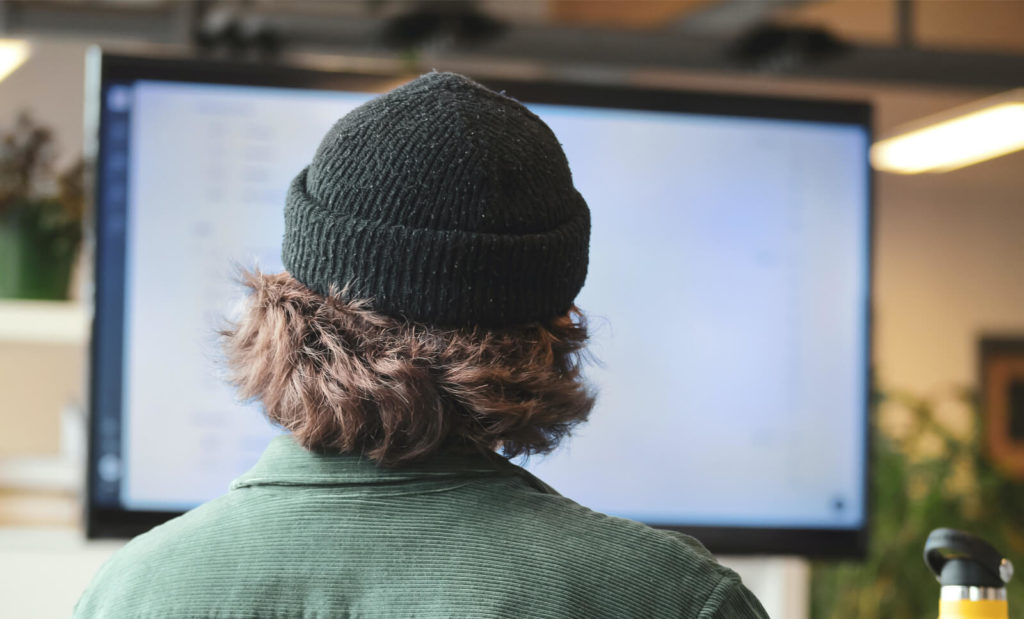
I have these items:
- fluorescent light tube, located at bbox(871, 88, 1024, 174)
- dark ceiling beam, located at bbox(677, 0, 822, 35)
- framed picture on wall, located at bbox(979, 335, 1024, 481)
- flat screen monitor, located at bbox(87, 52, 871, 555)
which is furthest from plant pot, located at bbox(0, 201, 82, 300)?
framed picture on wall, located at bbox(979, 335, 1024, 481)

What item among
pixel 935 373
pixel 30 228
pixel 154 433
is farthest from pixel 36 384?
pixel 935 373

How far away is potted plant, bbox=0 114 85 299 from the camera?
5.66ft

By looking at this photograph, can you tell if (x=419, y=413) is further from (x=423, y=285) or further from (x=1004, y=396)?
(x=1004, y=396)

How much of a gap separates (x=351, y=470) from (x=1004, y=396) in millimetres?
5507

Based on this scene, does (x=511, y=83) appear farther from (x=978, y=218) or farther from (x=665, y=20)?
(x=978, y=218)

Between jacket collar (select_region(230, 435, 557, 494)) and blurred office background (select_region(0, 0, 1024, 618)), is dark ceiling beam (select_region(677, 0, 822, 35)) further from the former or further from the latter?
jacket collar (select_region(230, 435, 557, 494))

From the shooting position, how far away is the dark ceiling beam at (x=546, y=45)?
2.25 metres

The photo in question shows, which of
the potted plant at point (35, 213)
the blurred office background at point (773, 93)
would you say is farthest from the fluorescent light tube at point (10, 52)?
the potted plant at point (35, 213)

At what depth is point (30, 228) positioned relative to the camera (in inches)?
68.9

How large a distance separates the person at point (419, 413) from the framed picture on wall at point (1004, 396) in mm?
5243

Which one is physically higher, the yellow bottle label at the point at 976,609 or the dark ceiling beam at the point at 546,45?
the dark ceiling beam at the point at 546,45

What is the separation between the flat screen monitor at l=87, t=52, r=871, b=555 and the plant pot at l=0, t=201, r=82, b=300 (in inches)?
15.9

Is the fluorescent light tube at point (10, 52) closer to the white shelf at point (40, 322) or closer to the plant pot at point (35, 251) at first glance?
the plant pot at point (35, 251)

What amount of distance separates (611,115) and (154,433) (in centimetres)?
77
